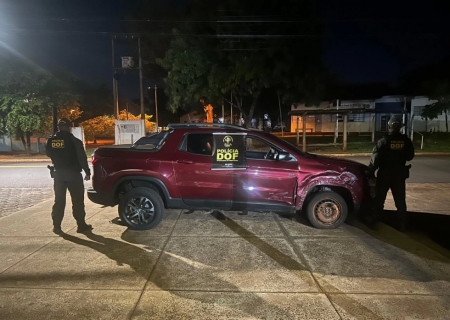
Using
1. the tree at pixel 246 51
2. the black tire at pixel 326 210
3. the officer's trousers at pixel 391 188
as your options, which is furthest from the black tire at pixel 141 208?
the tree at pixel 246 51

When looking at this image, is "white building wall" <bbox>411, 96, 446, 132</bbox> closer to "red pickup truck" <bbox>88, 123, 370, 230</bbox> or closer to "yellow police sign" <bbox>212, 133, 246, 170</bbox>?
"red pickup truck" <bbox>88, 123, 370, 230</bbox>

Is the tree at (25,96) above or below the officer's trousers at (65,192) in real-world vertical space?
above

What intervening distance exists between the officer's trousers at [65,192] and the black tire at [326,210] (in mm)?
3718

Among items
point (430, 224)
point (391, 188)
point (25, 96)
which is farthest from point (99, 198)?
point (25, 96)

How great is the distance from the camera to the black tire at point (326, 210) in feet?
18.7

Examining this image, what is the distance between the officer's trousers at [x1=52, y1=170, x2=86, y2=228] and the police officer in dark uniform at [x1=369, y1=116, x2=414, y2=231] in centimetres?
476

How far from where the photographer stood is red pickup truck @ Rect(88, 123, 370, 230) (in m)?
5.57

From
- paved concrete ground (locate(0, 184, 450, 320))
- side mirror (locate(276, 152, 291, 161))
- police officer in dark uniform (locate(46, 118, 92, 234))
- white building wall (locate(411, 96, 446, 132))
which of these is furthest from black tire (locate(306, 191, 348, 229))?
white building wall (locate(411, 96, 446, 132))

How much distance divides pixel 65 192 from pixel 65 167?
17.3 inches

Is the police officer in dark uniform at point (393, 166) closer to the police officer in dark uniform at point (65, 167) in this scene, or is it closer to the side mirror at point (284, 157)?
the side mirror at point (284, 157)

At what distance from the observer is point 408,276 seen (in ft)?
13.5

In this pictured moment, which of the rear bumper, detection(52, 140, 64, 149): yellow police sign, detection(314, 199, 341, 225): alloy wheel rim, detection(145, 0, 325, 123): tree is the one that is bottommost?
detection(314, 199, 341, 225): alloy wheel rim

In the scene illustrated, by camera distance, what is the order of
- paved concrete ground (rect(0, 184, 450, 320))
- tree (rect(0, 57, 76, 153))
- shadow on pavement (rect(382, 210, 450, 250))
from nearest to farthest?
paved concrete ground (rect(0, 184, 450, 320)) → shadow on pavement (rect(382, 210, 450, 250)) → tree (rect(0, 57, 76, 153))

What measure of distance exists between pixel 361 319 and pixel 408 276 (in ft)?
4.14
